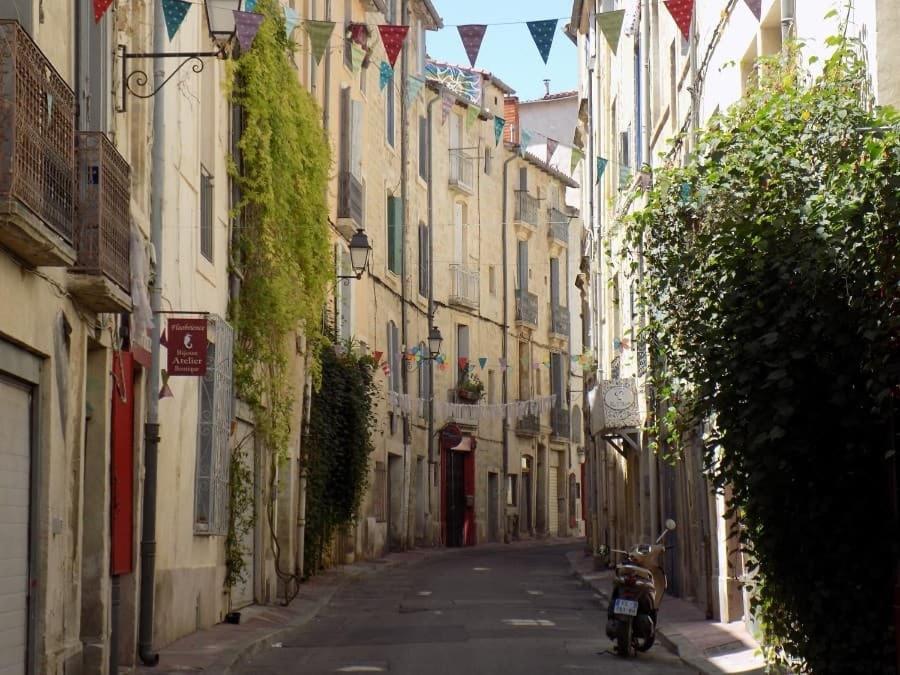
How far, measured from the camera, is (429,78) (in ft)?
129

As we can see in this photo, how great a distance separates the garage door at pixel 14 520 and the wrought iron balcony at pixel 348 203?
18065 mm

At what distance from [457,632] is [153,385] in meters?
4.67

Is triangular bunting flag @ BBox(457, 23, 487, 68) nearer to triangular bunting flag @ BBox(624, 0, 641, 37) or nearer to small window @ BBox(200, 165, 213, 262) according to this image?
small window @ BBox(200, 165, 213, 262)

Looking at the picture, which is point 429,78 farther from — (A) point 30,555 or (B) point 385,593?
(A) point 30,555

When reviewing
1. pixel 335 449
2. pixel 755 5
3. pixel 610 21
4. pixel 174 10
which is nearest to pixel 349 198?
pixel 335 449

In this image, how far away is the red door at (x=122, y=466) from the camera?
12898 millimetres

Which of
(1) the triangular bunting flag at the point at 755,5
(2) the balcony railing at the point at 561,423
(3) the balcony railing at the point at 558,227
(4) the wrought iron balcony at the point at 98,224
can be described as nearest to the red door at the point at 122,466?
(4) the wrought iron balcony at the point at 98,224

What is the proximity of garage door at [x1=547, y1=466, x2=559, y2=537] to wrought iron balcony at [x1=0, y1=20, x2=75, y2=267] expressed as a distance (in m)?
43.1

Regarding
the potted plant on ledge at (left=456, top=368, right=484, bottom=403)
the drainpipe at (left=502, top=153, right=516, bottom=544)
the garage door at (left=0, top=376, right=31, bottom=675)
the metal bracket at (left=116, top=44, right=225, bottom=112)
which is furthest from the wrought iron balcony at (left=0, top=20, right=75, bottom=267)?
the drainpipe at (left=502, top=153, right=516, bottom=544)

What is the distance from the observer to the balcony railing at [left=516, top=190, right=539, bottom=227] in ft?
159

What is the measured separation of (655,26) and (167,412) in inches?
445

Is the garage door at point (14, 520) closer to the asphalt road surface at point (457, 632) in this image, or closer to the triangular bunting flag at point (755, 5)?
the asphalt road surface at point (457, 632)

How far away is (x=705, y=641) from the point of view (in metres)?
15.1

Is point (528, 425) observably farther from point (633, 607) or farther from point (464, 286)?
point (633, 607)
